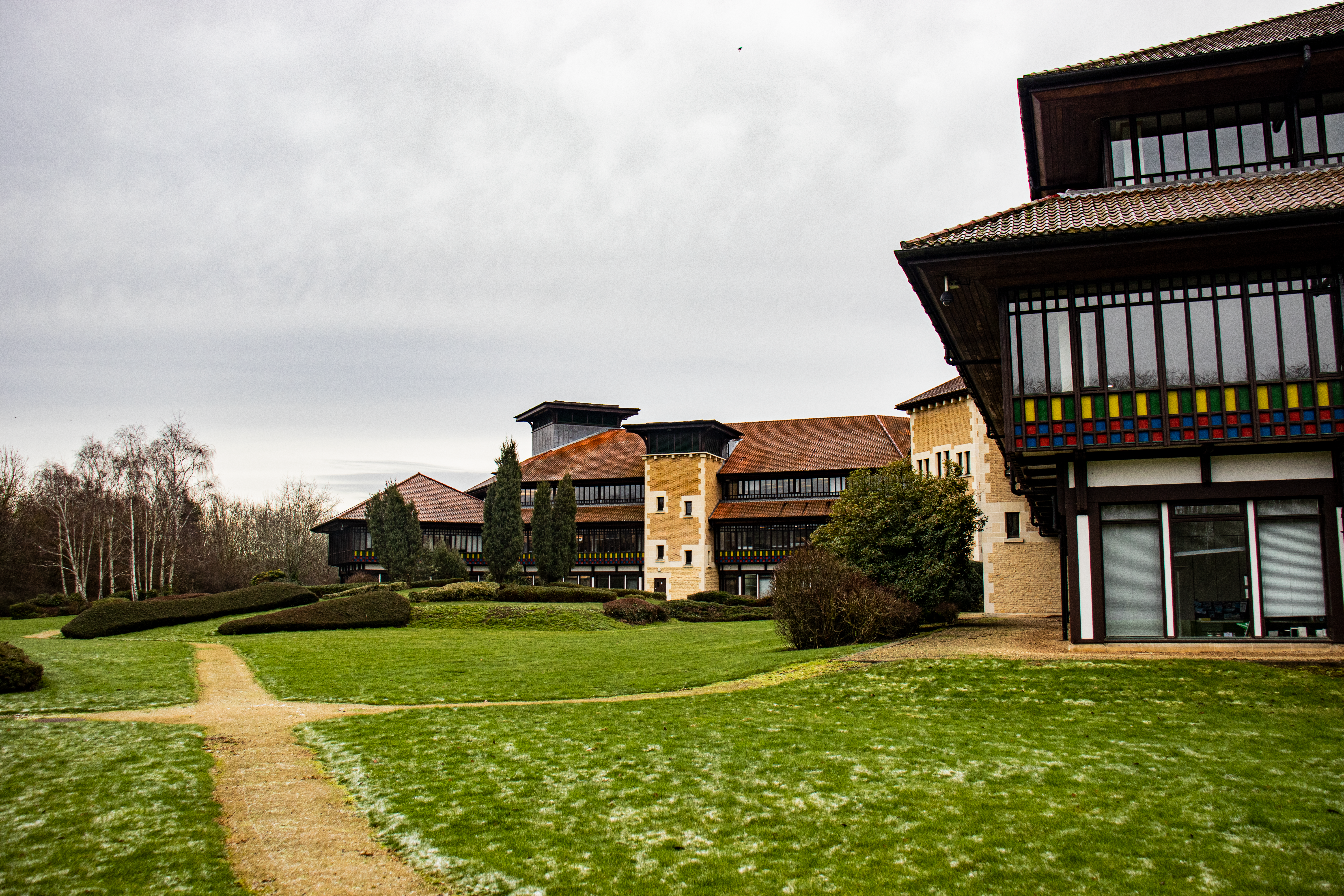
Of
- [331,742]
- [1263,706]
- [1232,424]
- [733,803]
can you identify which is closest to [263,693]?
[331,742]

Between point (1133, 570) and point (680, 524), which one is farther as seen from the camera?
point (680, 524)

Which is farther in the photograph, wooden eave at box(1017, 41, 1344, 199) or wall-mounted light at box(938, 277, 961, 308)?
wooden eave at box(1017, 41, 1344, 199)

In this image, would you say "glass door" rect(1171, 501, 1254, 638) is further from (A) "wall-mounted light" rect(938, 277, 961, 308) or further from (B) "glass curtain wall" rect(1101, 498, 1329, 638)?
(A) "wall-mounted light" rect(938, 277, 961, 308)

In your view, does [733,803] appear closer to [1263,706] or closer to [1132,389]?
[1263,706]

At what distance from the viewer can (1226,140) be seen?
55.3 feet

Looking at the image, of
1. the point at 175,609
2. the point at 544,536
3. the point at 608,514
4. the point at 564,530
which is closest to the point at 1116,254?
the point at 175,609

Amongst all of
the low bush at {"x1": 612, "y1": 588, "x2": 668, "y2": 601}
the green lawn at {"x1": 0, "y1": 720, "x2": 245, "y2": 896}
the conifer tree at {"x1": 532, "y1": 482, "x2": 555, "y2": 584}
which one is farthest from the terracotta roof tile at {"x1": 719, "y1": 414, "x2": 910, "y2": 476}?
the green lawn at {"x1": 0, "y1": 720, "x2": 245, "y2": 896}

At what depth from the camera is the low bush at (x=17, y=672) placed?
14.1m

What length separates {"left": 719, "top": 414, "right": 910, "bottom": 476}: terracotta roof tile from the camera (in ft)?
158

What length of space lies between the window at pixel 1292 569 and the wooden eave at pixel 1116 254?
4.04 m

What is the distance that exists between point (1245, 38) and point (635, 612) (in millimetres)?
24777

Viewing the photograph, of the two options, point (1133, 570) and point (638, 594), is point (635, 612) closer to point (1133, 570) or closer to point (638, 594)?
point (638, 594)

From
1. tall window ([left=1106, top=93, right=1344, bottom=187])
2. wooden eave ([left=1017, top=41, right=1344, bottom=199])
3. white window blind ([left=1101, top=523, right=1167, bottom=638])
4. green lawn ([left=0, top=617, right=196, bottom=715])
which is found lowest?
green lawn ([left=0, top=617, right=196, bottom=715])

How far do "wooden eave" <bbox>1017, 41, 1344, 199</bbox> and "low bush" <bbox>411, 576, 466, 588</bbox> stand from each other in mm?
28331
